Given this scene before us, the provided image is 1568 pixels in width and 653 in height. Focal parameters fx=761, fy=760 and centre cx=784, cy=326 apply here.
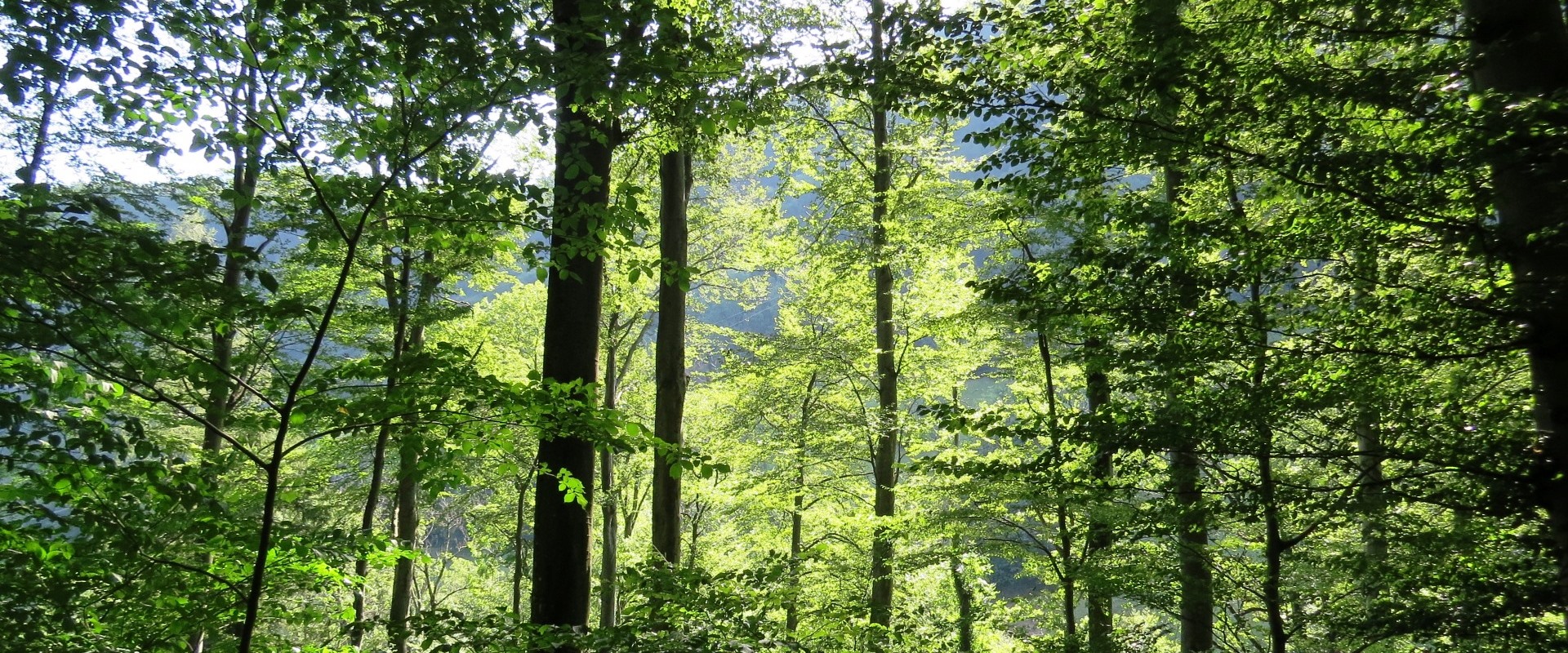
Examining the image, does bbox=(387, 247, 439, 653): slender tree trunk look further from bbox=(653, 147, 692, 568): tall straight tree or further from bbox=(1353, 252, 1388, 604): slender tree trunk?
bbox=(1353, 252, 1388, 604): slender tree trunk

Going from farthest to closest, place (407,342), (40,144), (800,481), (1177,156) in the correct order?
1. (800,481)
2. (407,342)
3. (40,144)
4. (1177,156)

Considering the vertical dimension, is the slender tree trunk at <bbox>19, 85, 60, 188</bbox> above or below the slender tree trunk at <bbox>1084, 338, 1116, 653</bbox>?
above

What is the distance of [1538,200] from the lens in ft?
9.54

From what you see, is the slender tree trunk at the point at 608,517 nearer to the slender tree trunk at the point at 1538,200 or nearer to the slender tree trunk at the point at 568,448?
the slender tree trunk at the point at 568,448

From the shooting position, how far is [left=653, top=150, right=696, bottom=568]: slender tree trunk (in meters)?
6.54

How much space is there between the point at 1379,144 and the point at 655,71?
11.2 feet

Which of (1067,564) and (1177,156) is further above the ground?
(1177,156)

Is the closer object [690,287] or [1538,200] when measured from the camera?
[1538,200]

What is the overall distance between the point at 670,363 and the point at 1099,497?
3696mm

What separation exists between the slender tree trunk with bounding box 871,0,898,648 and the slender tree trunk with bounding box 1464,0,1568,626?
6.76 metres

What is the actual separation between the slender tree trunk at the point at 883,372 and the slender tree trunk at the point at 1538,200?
6.76 metres

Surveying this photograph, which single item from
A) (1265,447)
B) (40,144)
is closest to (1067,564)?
A: (1265,447)

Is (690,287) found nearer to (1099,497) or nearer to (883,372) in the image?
(1099,497)

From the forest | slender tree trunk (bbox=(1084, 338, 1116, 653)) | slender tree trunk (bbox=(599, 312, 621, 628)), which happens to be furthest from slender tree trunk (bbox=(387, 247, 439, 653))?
slender tree trunk (bbox=(1084, 338, 1116, 653))
